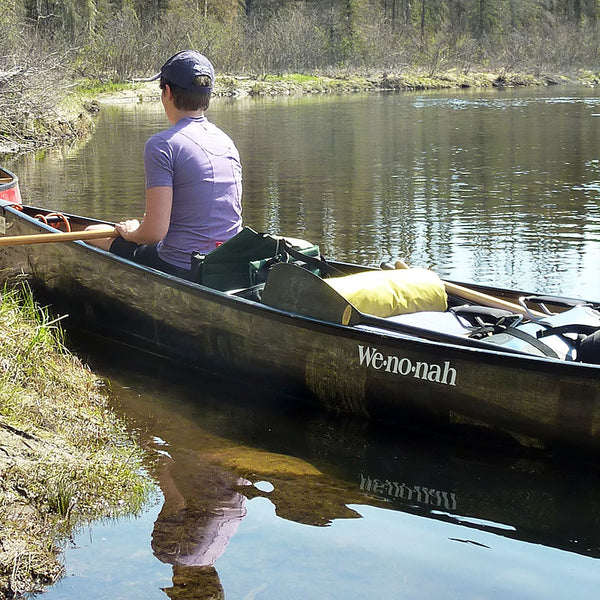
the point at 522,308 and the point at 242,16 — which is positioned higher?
the point at 242,16

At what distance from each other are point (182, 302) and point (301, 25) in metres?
62.0

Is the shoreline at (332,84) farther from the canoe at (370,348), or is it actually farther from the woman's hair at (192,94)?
the woman's hair at (192,94)

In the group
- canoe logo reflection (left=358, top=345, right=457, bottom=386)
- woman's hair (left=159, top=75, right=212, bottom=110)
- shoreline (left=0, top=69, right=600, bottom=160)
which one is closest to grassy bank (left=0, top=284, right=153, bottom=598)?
canoe logo reflection (left=358, top=345, right=457, bottom=386)

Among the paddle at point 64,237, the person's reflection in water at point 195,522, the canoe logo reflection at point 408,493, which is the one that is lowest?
the canoe logo reflection at point 408,493

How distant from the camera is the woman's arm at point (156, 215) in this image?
5.23 m

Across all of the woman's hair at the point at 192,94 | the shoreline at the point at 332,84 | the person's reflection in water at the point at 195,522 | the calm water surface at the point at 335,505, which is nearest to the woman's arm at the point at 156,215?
the woman's hair at the point at 192,94

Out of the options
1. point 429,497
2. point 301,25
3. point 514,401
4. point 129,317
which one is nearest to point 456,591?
point 429,497

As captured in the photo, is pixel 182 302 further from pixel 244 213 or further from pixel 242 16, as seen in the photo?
pixel 242 16

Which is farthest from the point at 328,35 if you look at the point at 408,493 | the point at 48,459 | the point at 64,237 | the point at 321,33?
the point at 48,459

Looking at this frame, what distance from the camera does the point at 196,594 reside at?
3475mm

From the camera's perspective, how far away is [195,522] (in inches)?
158

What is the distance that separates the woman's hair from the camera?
5.17m

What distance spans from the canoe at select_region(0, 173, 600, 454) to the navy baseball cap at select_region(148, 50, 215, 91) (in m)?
1.16

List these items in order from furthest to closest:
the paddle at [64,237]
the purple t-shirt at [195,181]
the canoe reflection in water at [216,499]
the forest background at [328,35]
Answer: the forest background at [328,35] → the paddle at [64,237] → the purple t-shirt at [195,181] → the canoe reflection in water at [216,499]
